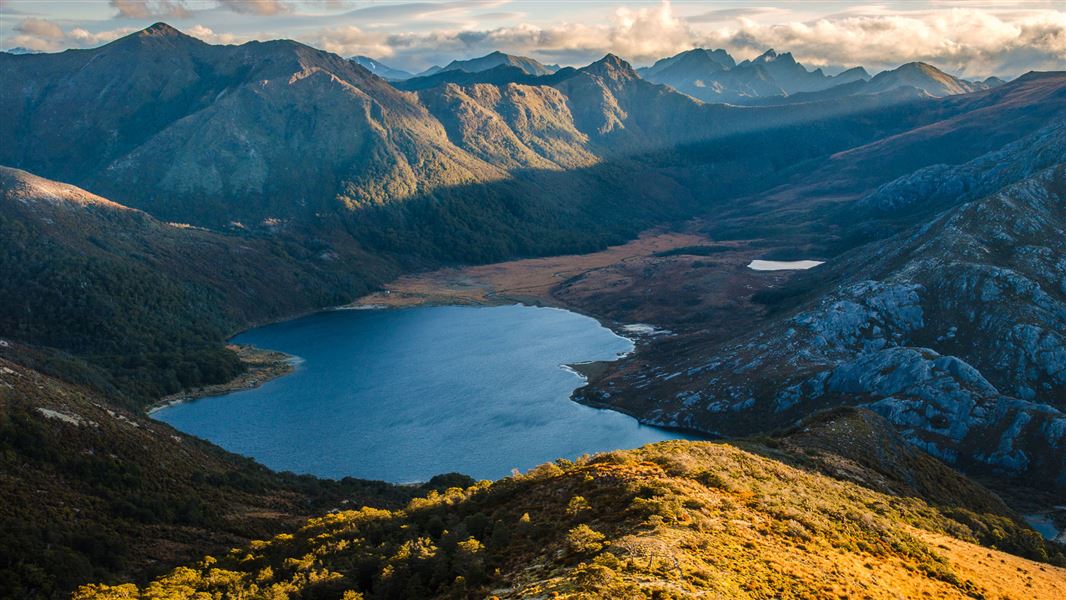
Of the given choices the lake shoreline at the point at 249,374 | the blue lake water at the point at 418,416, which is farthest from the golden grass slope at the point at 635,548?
the lake shoreline at the point at 249,374

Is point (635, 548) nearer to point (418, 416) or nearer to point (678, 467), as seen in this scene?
point (678, 467)

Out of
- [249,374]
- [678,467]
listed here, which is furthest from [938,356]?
[249,374]

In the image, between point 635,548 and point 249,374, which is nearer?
point 635,548

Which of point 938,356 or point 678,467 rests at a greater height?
point 678,467

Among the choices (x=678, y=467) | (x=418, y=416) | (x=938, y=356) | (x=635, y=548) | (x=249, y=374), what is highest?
(x=635, y=548)

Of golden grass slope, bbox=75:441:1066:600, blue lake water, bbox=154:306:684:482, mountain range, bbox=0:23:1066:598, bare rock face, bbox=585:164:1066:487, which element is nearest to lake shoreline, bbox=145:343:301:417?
blue lake water, bbox=154:306:684:482
